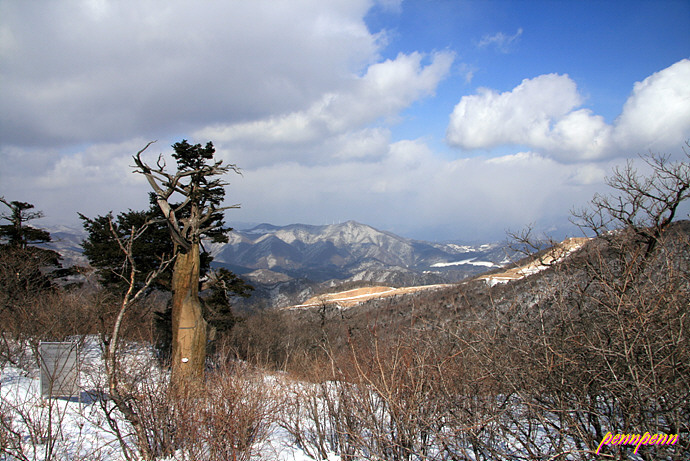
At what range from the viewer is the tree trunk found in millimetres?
8156

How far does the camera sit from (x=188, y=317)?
8406 millimetres

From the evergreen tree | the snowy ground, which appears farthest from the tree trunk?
the evergreen tree

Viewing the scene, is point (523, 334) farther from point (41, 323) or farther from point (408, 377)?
point (41, 323)

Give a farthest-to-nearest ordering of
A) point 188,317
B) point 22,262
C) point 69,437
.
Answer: point 22,262 → point 188,317 → point 69,437

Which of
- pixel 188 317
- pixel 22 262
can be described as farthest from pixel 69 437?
pixel 22 262

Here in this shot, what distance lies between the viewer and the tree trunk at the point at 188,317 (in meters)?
8.16

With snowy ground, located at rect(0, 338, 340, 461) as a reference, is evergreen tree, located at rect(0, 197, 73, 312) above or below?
above

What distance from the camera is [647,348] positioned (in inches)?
153

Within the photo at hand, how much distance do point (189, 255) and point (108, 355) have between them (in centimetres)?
413

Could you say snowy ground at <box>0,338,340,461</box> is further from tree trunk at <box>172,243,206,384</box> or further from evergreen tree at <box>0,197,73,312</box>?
evergreen tree at <box>0,197,73,312</box>

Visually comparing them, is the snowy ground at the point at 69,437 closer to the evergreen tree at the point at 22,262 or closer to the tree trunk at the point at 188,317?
the tree trunk at the point at 188,317

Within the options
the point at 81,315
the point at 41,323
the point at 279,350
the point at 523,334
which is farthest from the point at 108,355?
the point at 279,350

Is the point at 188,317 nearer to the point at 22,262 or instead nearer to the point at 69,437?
the point at 69,437

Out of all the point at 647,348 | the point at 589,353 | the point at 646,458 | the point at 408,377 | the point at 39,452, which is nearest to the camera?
the point at 646,458
